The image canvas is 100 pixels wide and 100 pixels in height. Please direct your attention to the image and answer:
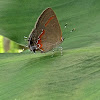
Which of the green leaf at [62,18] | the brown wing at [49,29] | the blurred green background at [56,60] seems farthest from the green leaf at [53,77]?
the green leaf at [62,18]

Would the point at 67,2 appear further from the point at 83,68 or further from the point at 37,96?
the point at 37,96

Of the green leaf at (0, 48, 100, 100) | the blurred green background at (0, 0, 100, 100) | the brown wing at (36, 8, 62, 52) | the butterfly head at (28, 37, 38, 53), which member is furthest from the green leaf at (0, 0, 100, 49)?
the green leaf at (0, 48, 100, 100)

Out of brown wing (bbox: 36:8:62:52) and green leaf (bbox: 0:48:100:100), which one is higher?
brown wing (bbox: 36:8:62:52)

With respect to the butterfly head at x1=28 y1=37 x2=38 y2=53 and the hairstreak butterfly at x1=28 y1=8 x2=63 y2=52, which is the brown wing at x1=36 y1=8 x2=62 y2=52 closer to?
the hairstreak butterfly at x1=28 y1=8 x2=63 y2=52

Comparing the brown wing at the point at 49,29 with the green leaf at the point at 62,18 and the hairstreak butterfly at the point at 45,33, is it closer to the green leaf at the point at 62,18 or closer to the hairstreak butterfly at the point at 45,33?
the hairstreak butterfly at the point at 45,33

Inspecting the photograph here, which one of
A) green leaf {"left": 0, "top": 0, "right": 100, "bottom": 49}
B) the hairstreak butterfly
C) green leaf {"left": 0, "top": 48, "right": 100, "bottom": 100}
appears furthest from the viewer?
green leaf {"left": 0, "top": 0, "right": 100, "bottom": 49}

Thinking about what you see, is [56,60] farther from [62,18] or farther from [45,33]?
[62,18]

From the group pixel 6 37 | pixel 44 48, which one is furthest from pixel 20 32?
pixel 44 48
